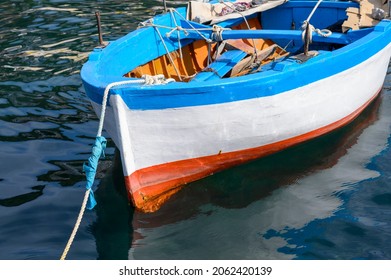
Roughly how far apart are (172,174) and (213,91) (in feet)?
2.99

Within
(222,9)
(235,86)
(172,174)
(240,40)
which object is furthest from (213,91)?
(222,9)

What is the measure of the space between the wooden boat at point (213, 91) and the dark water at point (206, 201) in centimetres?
22

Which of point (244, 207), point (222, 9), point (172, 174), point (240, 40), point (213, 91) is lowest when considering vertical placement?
point (244, 207)

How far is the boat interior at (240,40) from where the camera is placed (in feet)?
20.5

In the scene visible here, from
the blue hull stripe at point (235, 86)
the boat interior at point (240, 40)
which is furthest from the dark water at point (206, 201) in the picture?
the boat interior at point (240, 40)

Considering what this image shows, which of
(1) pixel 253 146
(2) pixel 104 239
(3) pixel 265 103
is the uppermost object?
(3) pixel 265 103

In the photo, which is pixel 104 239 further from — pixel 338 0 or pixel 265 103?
pixel 338 0

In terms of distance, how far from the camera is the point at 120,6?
1241cm

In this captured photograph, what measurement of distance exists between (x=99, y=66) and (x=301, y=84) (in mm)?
1922

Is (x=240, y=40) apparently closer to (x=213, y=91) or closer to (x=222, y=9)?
(x=222, y=9)

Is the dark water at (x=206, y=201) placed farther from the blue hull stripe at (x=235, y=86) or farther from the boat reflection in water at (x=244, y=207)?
the blue hull stripe at (x=235, y=86)

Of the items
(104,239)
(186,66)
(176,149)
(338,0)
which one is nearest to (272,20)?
(338,0)

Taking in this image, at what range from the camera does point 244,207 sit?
5.23 metres

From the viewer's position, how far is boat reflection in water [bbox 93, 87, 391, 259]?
15.4 feet
